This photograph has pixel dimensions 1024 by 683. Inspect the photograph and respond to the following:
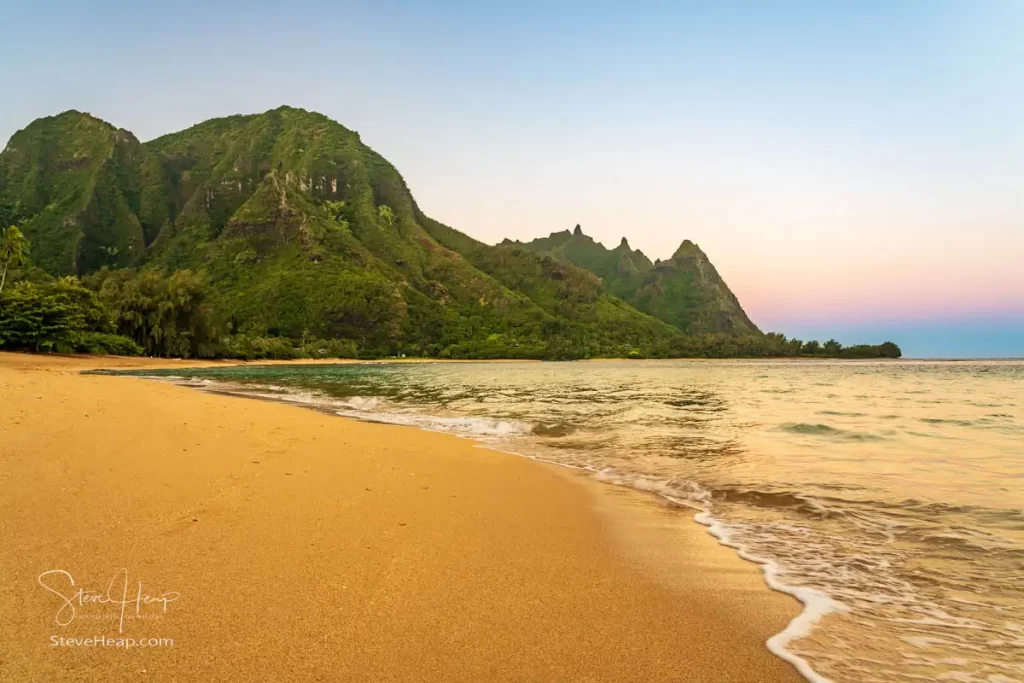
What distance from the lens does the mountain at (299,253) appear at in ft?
434

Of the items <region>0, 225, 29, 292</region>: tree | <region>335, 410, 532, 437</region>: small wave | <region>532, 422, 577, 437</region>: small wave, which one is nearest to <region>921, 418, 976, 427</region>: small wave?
<region>532, 422, 577, 437</region>: small wave

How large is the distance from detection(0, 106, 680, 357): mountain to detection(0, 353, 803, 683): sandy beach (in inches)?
4310

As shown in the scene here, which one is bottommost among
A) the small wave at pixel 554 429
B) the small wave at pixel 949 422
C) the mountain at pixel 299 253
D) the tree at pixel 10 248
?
the small wave at pixel 554 429

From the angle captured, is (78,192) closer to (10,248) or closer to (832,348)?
(10,248)

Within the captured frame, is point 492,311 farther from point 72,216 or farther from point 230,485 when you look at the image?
point 230,485

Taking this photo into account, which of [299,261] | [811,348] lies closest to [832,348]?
[811,348]

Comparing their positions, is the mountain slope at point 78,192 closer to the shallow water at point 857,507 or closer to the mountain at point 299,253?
the mountain at point 299,253

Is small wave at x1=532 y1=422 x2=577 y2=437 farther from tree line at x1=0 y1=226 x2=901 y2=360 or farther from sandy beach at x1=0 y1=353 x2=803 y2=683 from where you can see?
tree line at x1=0 y1=226 x2=901 y2=360
